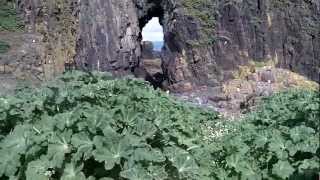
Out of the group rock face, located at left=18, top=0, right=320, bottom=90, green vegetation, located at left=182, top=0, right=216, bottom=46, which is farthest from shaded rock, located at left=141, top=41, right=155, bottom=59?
green vegetation, located at left=182, top=0, right=216, bottom=46

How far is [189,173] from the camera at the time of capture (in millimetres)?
4664

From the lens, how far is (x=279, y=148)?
4.72 m

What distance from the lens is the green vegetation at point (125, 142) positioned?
433cm

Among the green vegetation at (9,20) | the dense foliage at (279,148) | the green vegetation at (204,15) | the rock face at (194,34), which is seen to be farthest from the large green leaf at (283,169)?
the green vegetation at (9,20)

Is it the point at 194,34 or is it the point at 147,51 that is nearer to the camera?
the point at 194,34

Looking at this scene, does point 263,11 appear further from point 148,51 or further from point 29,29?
point 148,51

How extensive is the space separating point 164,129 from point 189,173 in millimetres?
573

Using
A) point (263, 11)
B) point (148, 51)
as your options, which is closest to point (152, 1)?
point (263, 11)

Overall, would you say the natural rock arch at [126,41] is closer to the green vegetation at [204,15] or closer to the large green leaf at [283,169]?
the green vegetation at [204,15]

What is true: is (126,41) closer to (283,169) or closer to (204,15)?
(204,15)

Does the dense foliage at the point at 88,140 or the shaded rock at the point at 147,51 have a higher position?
the dense foliage at the point at 88,140

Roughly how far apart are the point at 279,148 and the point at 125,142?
1.41 meters

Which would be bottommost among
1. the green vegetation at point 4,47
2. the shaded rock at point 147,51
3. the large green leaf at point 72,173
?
the shaded rock at point 147,51

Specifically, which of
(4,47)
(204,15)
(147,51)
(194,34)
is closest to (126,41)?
(194,34)
